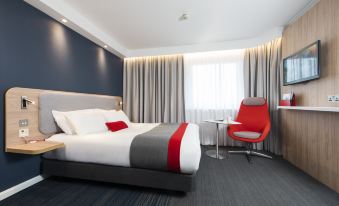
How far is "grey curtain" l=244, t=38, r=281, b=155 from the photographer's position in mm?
3264

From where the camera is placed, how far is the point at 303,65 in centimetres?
230

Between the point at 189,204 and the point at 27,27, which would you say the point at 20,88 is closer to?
the point at 27,27

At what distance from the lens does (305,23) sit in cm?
235

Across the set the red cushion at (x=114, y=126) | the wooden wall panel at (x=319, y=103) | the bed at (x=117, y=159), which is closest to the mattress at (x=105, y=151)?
the bed at (x=117, y=159)

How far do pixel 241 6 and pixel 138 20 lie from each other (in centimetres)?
182

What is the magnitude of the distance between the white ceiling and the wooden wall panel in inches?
20.4

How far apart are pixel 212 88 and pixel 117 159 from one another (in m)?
2.98

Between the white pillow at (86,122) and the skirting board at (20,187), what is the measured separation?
782 millimetres

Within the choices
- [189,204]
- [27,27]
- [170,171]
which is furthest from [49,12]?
[189,204]

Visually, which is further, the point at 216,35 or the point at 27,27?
the point at 216,35

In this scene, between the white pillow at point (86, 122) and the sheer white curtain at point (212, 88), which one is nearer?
the white pillow at point (86, 122)

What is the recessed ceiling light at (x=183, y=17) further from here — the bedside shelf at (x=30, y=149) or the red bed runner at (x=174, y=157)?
the bedside shelf at (x=30, y=149)

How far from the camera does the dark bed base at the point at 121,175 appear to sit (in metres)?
1.69

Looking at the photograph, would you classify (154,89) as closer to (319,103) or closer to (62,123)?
(62,123)
